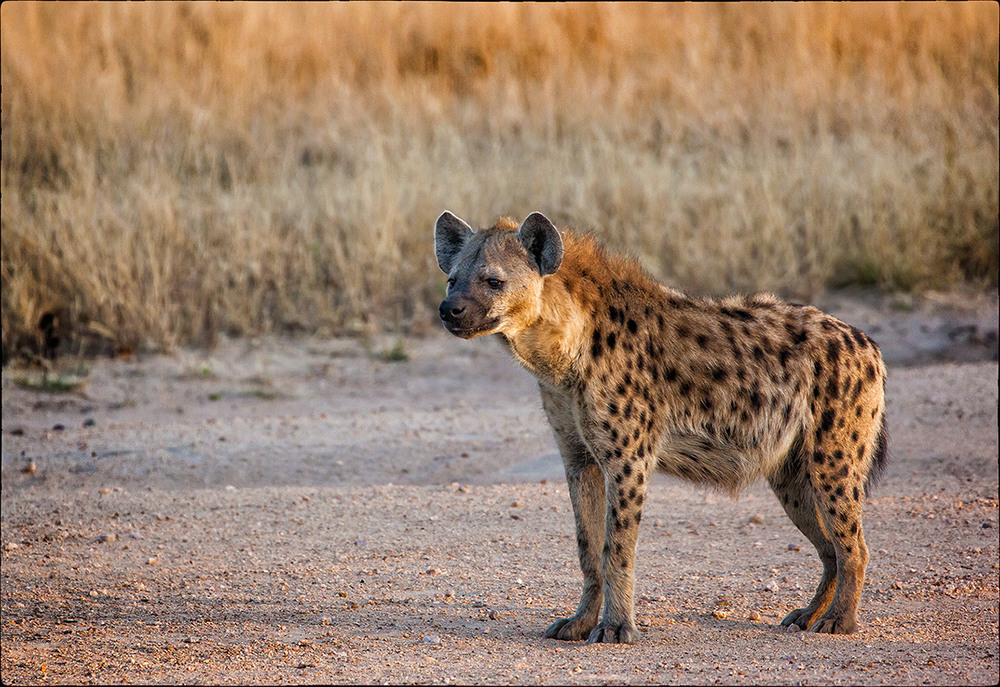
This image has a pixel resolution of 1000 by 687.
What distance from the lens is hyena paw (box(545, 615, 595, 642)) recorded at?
444 centimetres

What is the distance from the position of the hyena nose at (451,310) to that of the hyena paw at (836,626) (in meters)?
1.92

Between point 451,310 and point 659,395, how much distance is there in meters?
0.95

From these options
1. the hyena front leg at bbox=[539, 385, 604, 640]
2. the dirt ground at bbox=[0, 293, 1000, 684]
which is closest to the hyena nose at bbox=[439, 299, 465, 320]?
the hyena front leg at bbox=[539, 385, 604, 640]

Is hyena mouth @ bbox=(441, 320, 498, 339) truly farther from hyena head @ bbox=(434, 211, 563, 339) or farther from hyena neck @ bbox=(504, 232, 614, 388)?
hyena neck @ bbox=(504, 232, 614, 388)

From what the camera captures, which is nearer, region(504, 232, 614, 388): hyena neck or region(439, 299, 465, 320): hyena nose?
region(439, 299, 465, 320): hyena nose

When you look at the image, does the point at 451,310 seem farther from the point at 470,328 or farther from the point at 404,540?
the point at 404,540

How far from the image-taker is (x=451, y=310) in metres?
4.19

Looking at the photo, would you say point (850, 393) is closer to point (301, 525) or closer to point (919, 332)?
point (301, 525)

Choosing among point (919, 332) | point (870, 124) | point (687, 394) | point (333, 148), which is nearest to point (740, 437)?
point (687, 394)

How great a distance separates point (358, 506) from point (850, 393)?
115 inches

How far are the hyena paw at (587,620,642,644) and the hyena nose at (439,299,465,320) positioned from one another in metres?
1.33

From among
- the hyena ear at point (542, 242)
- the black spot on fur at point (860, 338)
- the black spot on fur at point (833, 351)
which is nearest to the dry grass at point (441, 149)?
the black spot on fur at point (860, 338)

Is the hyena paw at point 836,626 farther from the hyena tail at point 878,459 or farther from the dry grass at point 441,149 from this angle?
the dry grass at point 441,149

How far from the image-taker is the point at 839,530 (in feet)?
14.8
